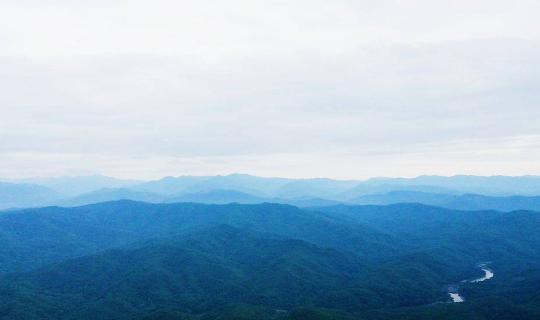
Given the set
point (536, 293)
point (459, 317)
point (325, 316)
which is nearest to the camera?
point (325, 316)

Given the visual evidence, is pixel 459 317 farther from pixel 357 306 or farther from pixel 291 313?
pixel 291 313

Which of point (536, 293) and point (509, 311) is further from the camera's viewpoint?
point (536, 293)

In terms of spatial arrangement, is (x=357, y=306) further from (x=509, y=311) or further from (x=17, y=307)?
(x=17, y=307)

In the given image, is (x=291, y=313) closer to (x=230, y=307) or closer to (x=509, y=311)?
(x=230, y=307)

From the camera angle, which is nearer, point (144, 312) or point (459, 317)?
point (459, 317)

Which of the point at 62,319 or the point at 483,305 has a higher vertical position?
the point at 483,305

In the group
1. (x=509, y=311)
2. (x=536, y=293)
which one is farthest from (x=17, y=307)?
(x=536, y=293)

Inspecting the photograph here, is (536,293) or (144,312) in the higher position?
(536,293)

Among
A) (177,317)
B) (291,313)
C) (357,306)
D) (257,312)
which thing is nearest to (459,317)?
(357,306)

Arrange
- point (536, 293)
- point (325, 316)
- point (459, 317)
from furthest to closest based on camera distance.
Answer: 1. point (536, 293)
2. point (459, 317)
3. point (325, 316)
